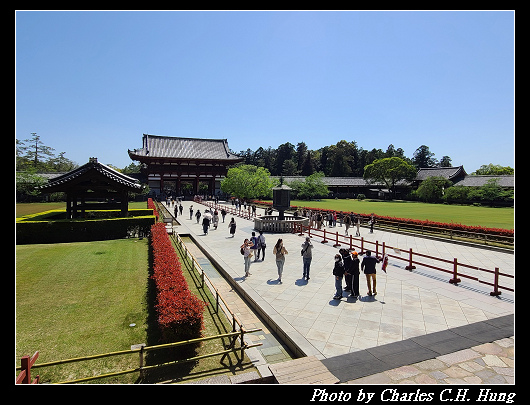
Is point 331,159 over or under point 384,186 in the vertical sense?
over

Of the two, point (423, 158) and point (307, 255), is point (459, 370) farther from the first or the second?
point (423, 158)

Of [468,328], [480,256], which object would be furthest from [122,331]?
[480,256]

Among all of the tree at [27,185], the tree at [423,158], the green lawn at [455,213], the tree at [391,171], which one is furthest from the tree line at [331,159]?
the tree at [27,185]

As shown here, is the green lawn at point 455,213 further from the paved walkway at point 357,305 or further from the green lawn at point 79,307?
the green lawn at point 79,307

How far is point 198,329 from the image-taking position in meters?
5.72

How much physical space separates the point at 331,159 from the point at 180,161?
52500mm

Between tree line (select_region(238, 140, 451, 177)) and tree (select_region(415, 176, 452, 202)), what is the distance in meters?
32.0

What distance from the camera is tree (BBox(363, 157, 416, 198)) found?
67938 mm

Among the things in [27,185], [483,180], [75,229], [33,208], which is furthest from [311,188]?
[75,229]

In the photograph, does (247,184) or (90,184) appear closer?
(90,184)

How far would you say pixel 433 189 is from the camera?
194ft

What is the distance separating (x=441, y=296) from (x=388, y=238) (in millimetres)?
10945

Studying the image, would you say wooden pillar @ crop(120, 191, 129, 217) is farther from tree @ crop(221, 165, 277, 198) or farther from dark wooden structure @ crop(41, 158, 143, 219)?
tree @ crop(221, 165, 277, 198)
